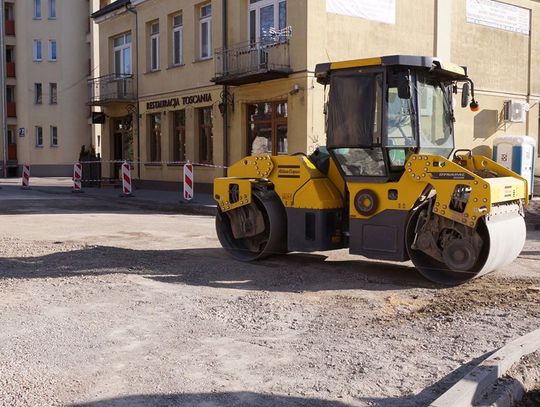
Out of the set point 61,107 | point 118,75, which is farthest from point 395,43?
point 61,107

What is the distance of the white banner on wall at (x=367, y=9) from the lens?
18.9 metres

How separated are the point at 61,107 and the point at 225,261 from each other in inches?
1458

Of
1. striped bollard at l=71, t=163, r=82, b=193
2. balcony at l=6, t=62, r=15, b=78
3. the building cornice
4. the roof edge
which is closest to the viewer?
striped bollard at l=71, t=163, r=82, b=193

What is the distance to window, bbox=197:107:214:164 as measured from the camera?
23078mm

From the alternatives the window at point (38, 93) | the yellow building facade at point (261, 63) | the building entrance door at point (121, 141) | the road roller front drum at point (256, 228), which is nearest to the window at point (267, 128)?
the yellow building facade at point (261, 63)

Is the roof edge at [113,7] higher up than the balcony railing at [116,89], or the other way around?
the roof edge at [113,7]

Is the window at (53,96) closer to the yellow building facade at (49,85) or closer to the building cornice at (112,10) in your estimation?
the yellow building facade at (49,85)

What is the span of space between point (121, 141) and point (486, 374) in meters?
26.7

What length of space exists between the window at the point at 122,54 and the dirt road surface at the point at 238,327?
745 inches

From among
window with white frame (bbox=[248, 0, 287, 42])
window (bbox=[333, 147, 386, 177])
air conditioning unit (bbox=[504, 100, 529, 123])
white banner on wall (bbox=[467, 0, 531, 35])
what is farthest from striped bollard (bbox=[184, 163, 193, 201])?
air conditioning unit (bbox=[504, 100, 529, 123])

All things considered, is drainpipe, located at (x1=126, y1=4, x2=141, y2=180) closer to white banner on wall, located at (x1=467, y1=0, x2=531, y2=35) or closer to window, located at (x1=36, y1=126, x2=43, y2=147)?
white banner on wall, located at (x1=467, y1=0, x2=531, y2=35)

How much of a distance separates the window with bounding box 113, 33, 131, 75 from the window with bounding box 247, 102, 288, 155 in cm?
893

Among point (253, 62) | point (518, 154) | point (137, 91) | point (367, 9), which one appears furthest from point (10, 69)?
point (518, 154)

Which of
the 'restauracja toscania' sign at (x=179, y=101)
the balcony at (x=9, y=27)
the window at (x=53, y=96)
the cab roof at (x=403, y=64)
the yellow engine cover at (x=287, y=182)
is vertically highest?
the balcony at (x=9, y=27)
